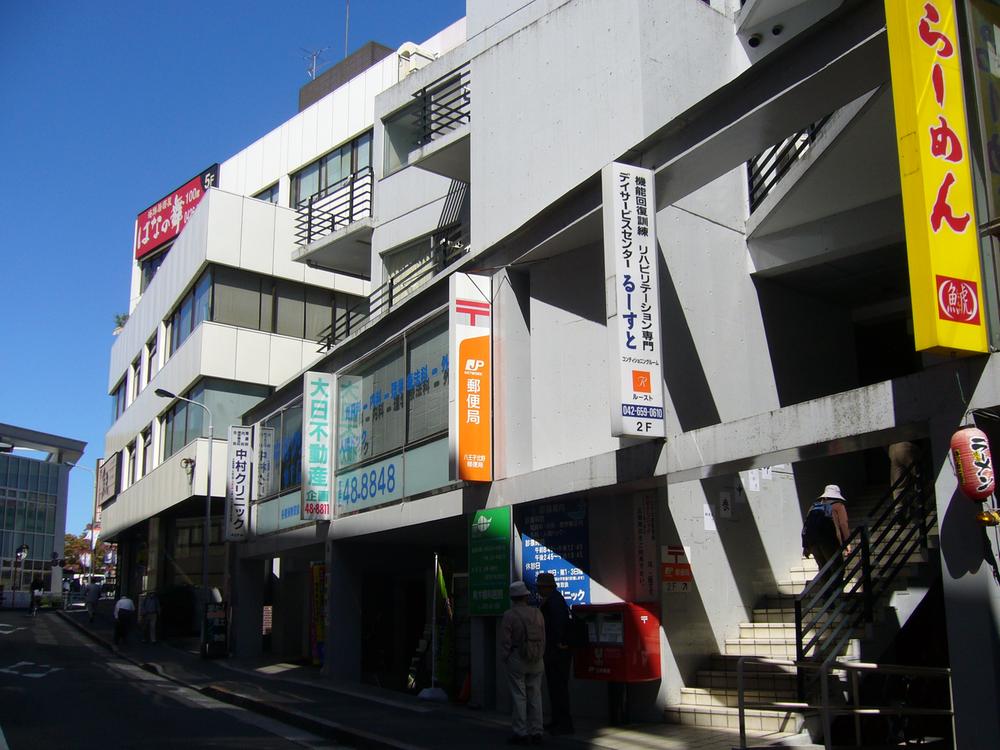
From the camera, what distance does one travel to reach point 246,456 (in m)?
25.8

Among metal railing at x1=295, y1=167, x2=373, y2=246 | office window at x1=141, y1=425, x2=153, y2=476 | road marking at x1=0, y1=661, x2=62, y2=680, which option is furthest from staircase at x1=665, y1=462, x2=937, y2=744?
office window at x1=141, y1=425, x2=153, y2=476

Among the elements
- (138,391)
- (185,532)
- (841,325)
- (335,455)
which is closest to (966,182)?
(841,325)

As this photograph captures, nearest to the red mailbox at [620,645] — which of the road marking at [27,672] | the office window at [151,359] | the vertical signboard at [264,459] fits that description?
the road marking at [27,672]

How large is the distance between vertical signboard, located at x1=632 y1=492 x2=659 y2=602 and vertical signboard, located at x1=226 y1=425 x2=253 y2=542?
15096 millimetres

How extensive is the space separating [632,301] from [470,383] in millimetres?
3880

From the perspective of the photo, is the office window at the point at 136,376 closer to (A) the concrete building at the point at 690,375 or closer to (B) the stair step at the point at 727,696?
(A) the concrete building at the point at 690,375

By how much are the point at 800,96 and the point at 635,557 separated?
18.4ft

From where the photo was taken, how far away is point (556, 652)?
38.3ft

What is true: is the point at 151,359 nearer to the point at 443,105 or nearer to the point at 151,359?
the point at 151,359

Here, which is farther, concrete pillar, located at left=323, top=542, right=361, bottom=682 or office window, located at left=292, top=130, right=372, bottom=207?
office window, located at left=292, top=130, right=372, bottom=207

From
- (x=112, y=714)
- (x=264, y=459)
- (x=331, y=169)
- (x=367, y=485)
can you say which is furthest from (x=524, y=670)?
(x=331, y=169)

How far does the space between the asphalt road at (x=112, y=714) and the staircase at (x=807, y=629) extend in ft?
14.7

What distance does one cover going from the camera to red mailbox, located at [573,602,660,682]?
38.4ft

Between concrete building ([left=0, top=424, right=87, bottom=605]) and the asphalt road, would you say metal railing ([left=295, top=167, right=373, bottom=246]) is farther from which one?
concrete building ([left=0, top=424, right=87, bottom=605])
